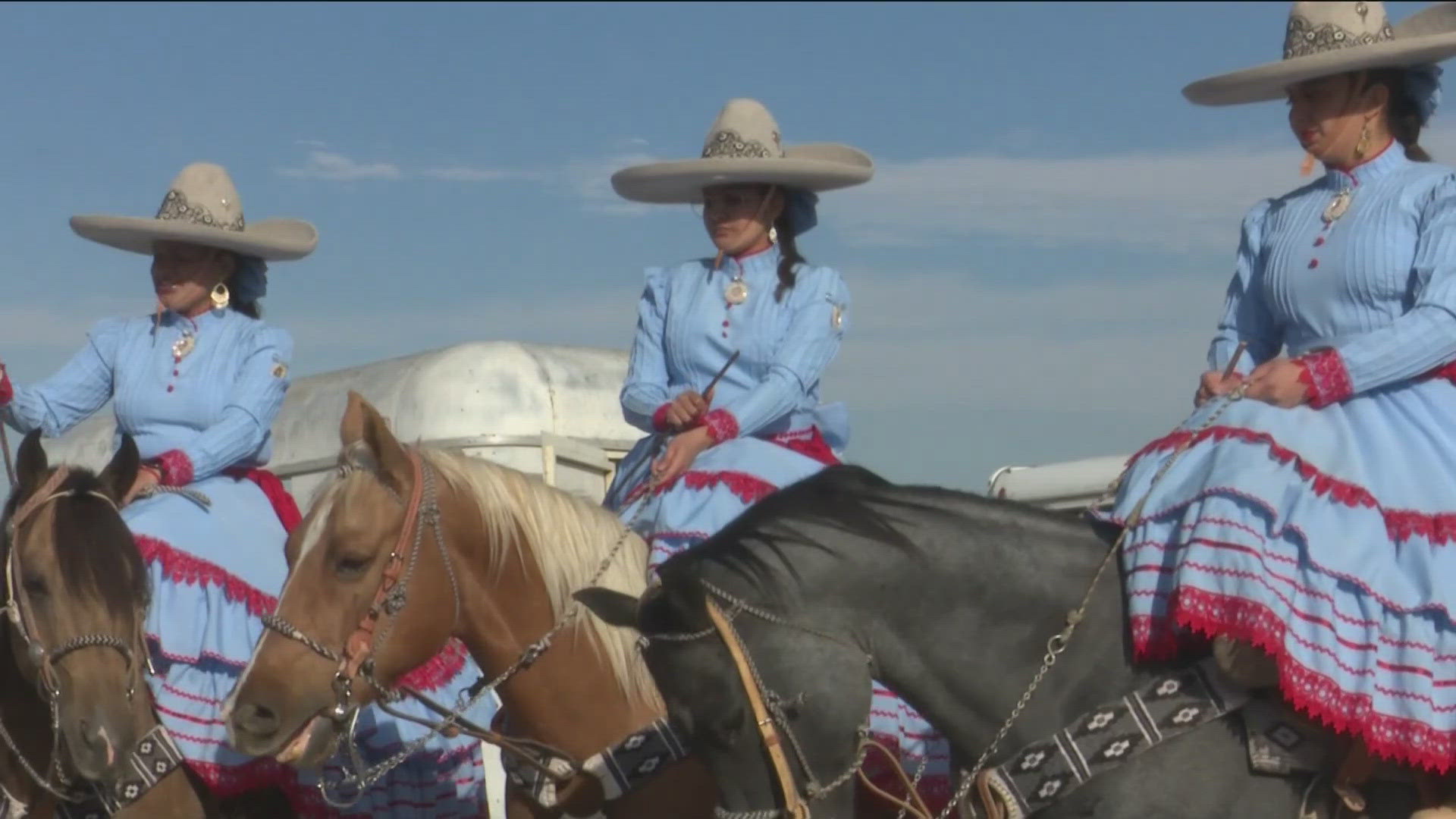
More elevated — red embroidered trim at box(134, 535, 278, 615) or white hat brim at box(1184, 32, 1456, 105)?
white hat brim at box(1184, 32, 1456, 105)

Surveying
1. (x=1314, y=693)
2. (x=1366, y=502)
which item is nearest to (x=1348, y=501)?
(x=1366, y=502)

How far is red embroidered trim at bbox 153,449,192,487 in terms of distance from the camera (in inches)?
269

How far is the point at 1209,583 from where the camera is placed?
4223 millimetres

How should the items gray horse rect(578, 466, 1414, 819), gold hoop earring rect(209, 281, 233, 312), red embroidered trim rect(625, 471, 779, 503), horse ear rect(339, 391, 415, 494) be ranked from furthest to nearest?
gold hoop earring rect(209, 281, 233, 312) → red embroidered trim rect(625, 471, 779, 503) → horse ear rect(339, 391, 415, 494) → gray horse rect(578, 466, 1414, 819)

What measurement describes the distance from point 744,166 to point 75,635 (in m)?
2.65

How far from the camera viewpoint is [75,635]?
19.3 ft

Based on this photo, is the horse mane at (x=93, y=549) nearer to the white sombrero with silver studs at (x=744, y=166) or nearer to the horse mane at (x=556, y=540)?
the horse mane at (x=556, y=540)

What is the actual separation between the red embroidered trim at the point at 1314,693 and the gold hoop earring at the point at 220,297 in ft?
14.3

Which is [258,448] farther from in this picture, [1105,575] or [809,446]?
[1105,575]

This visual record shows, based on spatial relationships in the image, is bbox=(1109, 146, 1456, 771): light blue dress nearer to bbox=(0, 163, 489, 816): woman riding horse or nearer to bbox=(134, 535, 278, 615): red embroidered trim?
bbox=(0, 163, 489, 816): woman riding horse

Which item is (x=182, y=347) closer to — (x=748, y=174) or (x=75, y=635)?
(x=75, y=635)

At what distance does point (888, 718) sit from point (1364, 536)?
1.92 metres

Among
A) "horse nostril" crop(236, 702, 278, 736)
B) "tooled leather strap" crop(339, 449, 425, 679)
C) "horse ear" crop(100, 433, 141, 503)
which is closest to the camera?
"horse nostril" crop(236, 702, 278, 736)

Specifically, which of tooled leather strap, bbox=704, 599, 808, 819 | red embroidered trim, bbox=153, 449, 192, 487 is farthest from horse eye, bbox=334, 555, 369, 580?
red embroidered trim, bbox=153, 449, 192, 487
